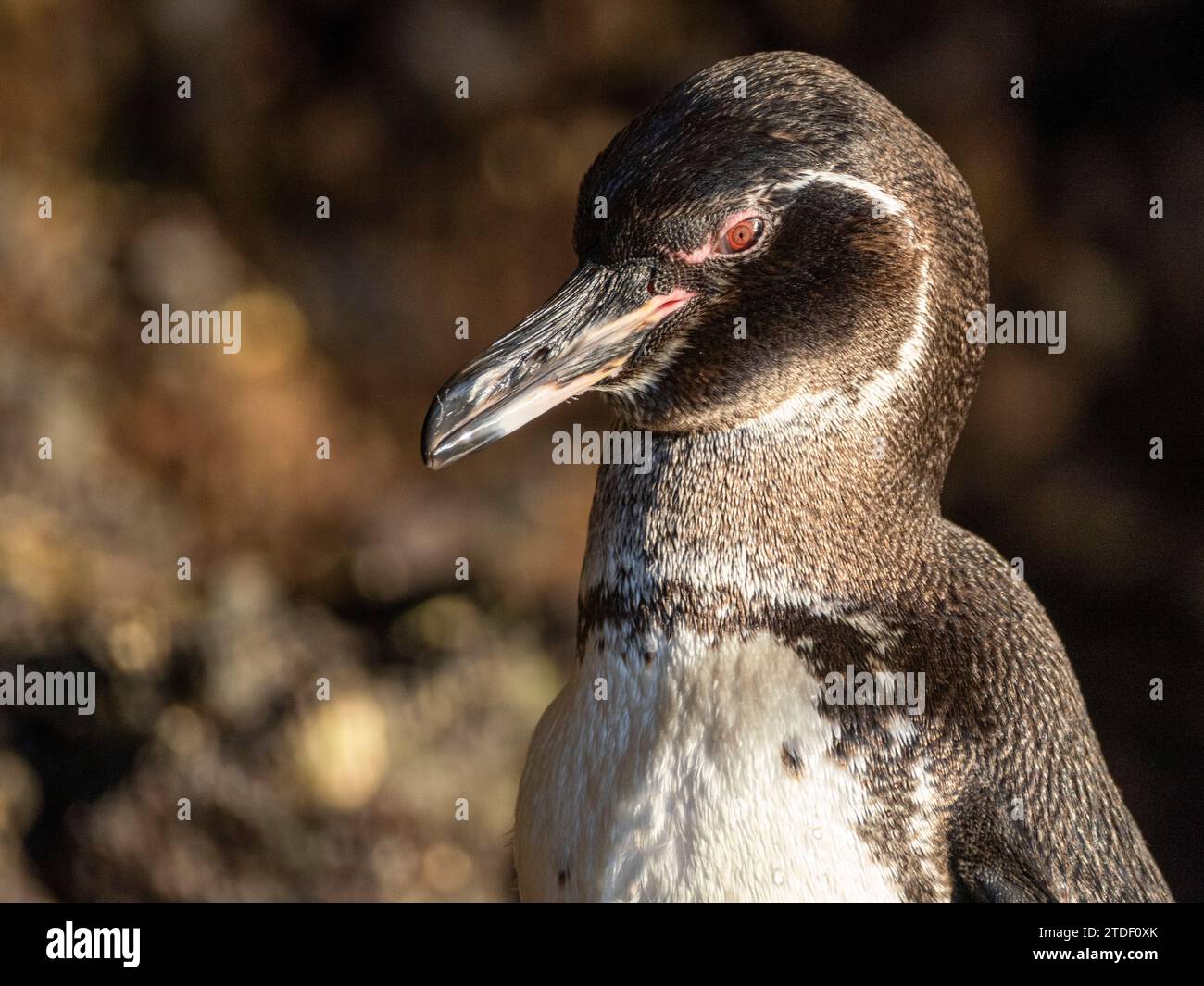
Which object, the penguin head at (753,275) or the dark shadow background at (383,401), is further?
the dark shadow background at (383,401)

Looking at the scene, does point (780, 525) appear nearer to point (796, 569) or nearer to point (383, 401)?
point (796, 569)

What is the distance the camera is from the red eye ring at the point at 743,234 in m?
1.25

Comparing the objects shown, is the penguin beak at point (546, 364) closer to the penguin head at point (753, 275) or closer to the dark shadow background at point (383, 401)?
the penguin head at point (753, 275)

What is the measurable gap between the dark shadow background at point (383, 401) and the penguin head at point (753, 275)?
1.49 metres


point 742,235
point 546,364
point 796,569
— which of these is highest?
point 742,235

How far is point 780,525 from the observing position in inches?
51.3

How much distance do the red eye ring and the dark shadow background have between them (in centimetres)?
159

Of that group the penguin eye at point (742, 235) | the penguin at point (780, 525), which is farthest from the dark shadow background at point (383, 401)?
the penguin eye at point (742, 235)

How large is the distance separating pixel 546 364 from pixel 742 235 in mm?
208

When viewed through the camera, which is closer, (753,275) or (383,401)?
(753,275)

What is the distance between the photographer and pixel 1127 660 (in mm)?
2840

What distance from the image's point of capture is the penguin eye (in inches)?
49.4

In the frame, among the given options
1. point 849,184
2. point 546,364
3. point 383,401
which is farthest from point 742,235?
point 383,401

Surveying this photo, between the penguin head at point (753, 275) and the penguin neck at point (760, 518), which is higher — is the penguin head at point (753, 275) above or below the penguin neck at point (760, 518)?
above
